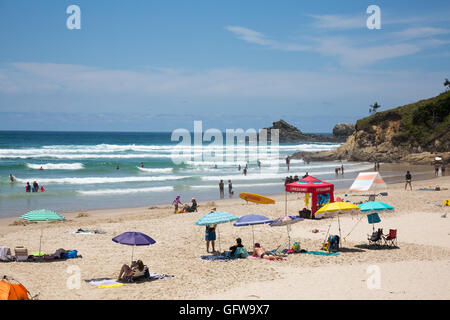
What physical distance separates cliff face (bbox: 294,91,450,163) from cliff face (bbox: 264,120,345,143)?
7211 cm

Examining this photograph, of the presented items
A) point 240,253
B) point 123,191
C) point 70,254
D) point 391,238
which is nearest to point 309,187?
point 391,238

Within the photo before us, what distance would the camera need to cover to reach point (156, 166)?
177ft

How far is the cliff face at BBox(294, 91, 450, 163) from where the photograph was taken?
53.7m

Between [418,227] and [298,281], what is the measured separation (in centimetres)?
825

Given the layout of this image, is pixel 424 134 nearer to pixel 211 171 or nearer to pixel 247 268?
pixel 211 171

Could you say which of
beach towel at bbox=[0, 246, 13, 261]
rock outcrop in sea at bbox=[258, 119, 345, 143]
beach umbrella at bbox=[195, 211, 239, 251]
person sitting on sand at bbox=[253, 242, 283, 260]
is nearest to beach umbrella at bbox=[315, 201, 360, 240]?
person sitting on sand at bbox=[253, 242, 283, 260]

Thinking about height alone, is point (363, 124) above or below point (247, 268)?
A: above

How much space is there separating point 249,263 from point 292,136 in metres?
128

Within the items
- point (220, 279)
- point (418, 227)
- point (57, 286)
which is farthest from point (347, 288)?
point (418, 227)

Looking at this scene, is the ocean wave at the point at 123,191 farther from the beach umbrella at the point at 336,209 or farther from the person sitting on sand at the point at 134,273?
the beach umbrella at the point at 336,209

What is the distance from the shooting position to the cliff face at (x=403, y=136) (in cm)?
5369

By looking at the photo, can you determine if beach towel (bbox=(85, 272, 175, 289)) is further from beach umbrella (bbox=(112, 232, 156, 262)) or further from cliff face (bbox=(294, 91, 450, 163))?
cliff face (bbox=(294, 91, 450, 163))

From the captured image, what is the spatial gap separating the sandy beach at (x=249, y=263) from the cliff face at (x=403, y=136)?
120ft

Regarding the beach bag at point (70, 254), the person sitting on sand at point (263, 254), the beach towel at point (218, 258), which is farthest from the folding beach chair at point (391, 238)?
the beach bag at point (70, 254)
